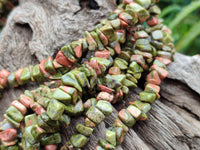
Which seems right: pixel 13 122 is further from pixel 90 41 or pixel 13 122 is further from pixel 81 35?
pixel 81 35

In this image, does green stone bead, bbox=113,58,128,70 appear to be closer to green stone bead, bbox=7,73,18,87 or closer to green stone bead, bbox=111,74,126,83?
green stone bead, bbox=111,74,126,83

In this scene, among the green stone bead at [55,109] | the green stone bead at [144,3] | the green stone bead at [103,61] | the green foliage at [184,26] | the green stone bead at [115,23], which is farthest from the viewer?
the green foliage at [184,26]

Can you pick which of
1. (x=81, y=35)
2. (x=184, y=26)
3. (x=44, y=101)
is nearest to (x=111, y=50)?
(x=81, y=35)

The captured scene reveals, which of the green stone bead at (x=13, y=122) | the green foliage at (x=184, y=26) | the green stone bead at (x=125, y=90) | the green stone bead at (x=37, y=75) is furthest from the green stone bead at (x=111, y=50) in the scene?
the green foliage at (x=184, y=26)

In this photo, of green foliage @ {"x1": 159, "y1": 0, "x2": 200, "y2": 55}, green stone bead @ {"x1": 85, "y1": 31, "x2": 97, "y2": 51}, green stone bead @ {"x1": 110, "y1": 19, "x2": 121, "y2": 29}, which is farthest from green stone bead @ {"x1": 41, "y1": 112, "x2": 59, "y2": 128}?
green foliage @ {"x1": 159, "y1": 0, "x2": 200, "y2": 55}

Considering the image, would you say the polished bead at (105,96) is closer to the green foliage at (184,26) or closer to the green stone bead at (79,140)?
the green stone bead at (79,140)

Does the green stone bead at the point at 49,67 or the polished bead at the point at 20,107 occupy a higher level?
the green stone bead at the point at 49,67

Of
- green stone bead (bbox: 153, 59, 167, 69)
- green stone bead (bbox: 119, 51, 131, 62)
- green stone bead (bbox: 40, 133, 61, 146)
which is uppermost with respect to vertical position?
green stone bead (bbox: 119, 51, 131, 62)
